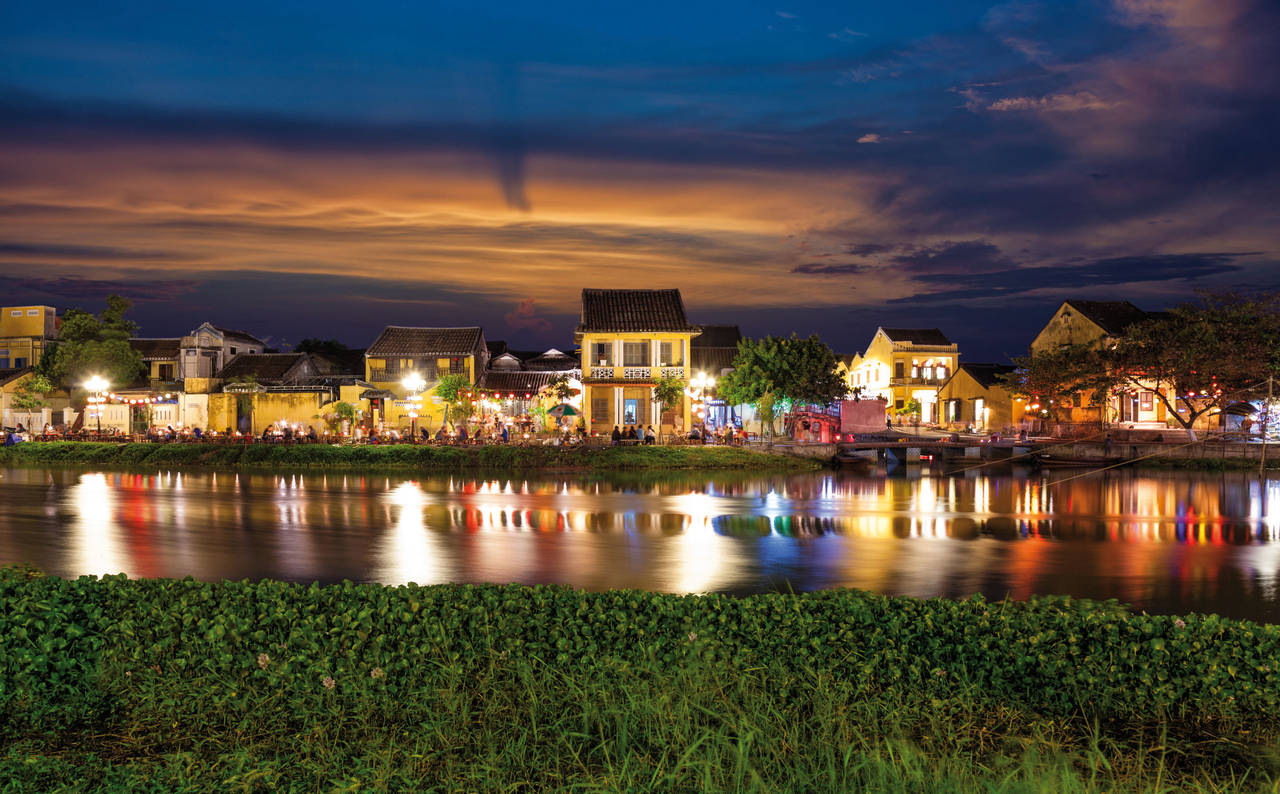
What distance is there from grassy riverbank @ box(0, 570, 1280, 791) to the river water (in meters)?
3.34

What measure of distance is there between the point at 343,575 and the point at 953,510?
15.8 metres

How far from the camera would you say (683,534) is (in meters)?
17.7

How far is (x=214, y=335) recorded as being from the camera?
5709 cm

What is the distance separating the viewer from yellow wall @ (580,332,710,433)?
44062mm

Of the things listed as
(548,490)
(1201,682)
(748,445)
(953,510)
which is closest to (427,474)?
(548,490)

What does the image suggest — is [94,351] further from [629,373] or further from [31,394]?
[629,373]

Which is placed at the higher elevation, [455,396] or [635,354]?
[635,354]

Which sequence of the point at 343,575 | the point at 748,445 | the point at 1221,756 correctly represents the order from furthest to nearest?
the point at 748,445 < the point at 343,575 < the point at 1221,756

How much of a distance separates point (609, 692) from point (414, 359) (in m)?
48.5

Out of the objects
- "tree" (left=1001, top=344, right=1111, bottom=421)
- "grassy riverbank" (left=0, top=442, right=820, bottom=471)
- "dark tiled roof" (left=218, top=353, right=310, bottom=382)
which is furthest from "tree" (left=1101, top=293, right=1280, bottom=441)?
"dark tiled roof" (left=218, top=353, right=310, bottom=382)

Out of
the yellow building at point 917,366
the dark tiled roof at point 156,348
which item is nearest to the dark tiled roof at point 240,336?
the dark tiled roof at point 156,348

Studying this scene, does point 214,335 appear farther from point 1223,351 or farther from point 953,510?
point 1223,351

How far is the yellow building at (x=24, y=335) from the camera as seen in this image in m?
57.9

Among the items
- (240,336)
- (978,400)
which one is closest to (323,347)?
(240,336)
